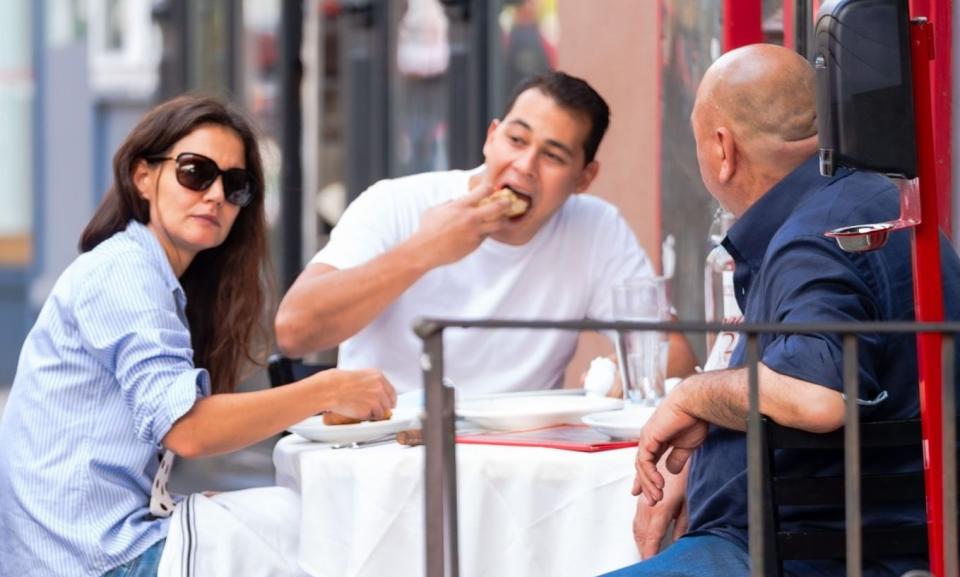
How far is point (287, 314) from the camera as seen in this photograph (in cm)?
419

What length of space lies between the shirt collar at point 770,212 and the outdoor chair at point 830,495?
464 mm

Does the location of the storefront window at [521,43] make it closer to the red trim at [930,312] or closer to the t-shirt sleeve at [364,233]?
the t-shirt sleeve at [364,233]

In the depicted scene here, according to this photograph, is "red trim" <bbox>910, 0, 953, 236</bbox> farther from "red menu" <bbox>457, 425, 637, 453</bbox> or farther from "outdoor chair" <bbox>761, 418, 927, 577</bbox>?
"outdoor chair" <bbox>761, 418, 927, 577</bbox>

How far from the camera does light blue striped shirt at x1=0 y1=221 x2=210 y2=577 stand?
3143mm

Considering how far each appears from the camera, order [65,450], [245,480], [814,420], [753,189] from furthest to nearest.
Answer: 1. [245,480]
2. [65,450]
3. [753,189]
4. [814,420]

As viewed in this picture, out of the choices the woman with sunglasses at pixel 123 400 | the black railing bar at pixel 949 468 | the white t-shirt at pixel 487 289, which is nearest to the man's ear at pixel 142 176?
the woman with sunglasses at pixel 123 400

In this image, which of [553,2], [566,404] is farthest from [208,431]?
[553,2]

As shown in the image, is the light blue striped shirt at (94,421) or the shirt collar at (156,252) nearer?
the light blue striped shirt at (94,421)

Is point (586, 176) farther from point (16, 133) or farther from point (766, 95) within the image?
point (16, 133)

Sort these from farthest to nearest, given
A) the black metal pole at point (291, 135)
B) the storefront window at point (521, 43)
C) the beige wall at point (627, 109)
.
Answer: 1. the black metal pole at point (291, 135)
2. the storefront window at point (521, 43)
3. the beige wall at point (627, 109)

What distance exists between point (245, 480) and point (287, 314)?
15.3ft

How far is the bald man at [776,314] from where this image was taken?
256 centimetres

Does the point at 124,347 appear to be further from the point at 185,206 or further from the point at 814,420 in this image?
the point at 814,420

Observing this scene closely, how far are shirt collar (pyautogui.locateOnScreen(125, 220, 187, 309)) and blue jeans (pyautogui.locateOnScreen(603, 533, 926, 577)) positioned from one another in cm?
114
